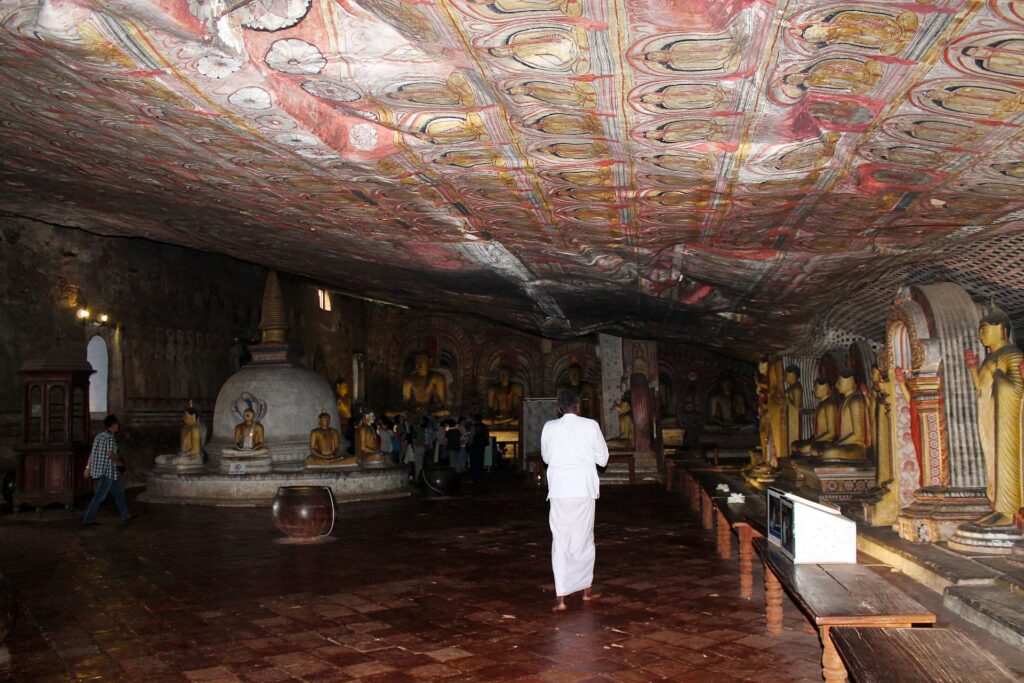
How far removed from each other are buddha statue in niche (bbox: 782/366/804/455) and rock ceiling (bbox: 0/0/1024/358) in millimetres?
2759

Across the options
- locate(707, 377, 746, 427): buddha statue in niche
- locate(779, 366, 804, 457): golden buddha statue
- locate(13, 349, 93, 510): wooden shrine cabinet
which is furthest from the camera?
locate(707, 377, 746, 427): buddha statue in niche

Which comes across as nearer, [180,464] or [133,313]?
[180,464]

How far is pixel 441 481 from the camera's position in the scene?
44.0 ft

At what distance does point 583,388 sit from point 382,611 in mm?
17406

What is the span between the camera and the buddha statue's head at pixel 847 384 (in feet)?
31.0

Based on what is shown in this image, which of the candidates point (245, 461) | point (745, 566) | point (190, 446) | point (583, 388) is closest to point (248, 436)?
point (245, 461)

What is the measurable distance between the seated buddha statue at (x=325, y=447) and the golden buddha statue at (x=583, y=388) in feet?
23.3

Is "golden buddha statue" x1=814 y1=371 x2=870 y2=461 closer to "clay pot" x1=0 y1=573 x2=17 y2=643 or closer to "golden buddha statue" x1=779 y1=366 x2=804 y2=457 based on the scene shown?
"golden buddha statue" x1=779 y1=366 x2=804 y2=457

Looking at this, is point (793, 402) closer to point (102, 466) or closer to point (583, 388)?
point (102, 466)

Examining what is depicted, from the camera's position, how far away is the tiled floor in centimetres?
457

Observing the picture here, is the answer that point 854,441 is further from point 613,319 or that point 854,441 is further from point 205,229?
point 205,229

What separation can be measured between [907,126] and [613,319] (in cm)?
1007

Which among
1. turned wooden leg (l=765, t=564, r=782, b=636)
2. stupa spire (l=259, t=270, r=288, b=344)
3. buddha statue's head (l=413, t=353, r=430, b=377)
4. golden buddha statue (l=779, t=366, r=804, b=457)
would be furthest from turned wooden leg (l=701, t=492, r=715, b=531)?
buddha statue's head (l=413, t=353, r=430, b=377)

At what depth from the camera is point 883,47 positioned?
3.59 metres
